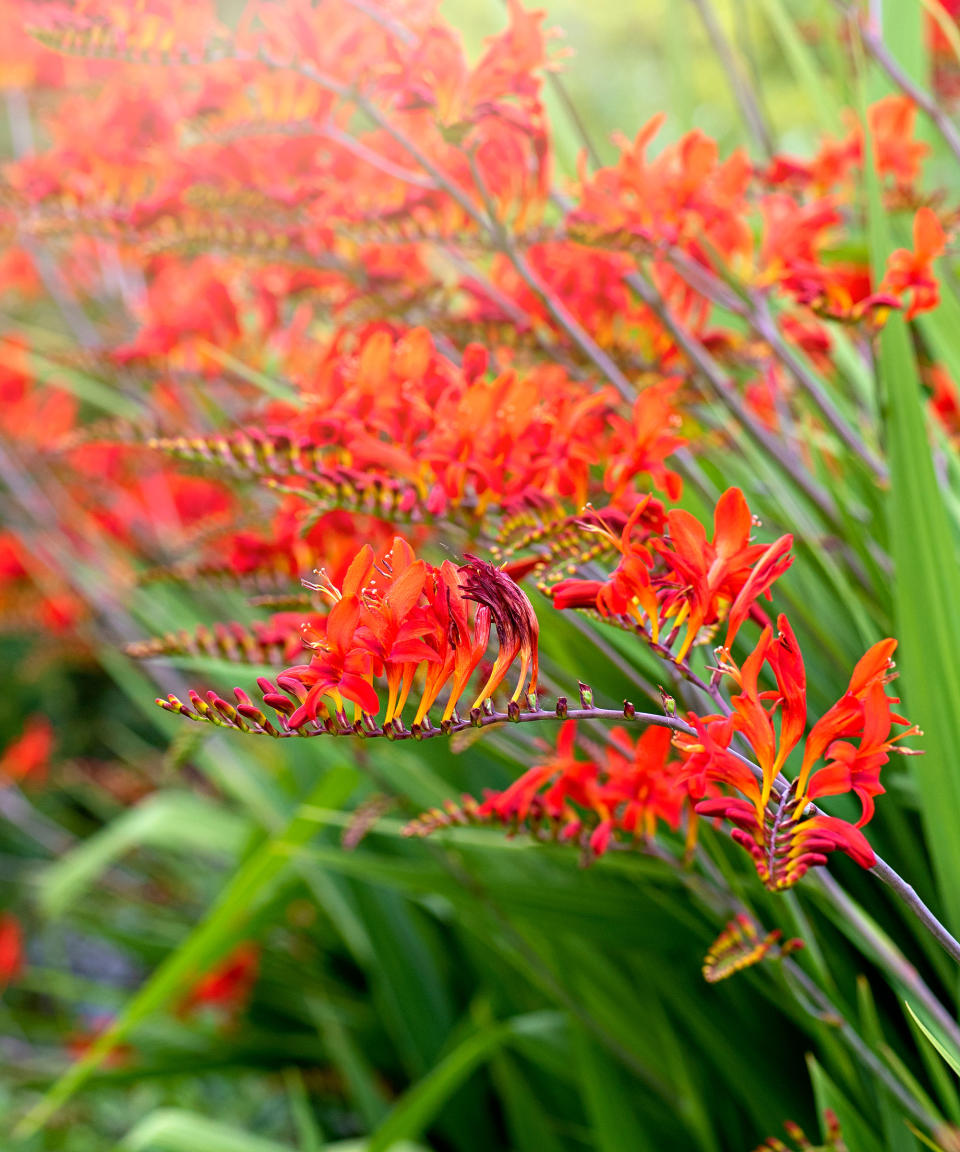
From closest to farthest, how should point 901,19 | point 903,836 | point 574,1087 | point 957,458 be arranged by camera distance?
point 903,836 → point 957,458 → point 901,19 → point 574,1087

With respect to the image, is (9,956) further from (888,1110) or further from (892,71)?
(892,71)

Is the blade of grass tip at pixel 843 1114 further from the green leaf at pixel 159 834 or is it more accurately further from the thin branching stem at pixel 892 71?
the green leaf at pixel 159 834

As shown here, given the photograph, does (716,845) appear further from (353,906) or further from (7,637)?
(7,637)

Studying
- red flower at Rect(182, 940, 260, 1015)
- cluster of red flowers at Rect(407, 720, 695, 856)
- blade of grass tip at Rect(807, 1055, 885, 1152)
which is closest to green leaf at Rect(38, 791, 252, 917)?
red flower at Rect(182, 940, 260, 1015)

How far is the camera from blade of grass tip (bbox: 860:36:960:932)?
785 mm

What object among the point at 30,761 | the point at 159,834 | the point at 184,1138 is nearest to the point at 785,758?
the point at 184,1138

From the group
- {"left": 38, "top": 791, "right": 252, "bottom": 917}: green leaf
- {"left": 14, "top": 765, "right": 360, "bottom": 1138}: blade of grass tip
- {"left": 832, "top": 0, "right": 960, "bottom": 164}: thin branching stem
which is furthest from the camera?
{"left": 38, "top": 791, "right": 252, "bottom": 917}: green leaf

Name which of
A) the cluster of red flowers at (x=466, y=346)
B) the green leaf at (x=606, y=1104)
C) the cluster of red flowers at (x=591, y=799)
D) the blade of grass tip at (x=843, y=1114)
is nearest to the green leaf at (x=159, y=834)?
the cluster of red flowers at (x=466, y=346)

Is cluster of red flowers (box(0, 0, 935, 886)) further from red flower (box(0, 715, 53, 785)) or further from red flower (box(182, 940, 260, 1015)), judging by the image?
red flower (box(0, 715, 53, 785))

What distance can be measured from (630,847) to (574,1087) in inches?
28.1

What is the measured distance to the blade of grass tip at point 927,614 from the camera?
2.58 feet

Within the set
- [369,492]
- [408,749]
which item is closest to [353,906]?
[408,749]

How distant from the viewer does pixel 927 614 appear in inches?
31.7

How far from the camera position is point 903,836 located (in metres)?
0.93
